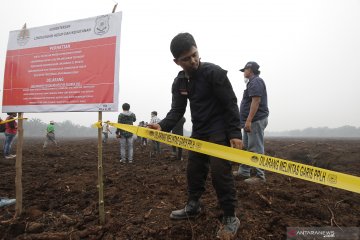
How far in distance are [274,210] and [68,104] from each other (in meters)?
2.95

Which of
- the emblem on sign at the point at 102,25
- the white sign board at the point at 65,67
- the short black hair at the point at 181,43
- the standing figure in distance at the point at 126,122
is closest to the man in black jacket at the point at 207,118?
the short black hair at the point at 181,43

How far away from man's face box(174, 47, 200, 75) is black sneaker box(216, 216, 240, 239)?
1.62 meters

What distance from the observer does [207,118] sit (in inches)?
110

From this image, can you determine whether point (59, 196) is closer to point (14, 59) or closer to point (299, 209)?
point (14, 59)

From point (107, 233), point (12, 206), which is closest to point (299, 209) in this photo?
point (107, 233)

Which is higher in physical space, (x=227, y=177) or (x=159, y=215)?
(x=227, y=177)

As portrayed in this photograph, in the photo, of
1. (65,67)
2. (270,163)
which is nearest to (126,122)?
(65,67)

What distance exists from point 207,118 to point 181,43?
841mm

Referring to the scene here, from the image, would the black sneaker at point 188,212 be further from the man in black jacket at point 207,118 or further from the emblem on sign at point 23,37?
the emblem on sign at point 23,37

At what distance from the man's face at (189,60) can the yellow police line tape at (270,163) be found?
2.54 ft

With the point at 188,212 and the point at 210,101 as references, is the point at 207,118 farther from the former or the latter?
the point at 188,212

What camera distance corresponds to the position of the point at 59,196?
13.9 ft

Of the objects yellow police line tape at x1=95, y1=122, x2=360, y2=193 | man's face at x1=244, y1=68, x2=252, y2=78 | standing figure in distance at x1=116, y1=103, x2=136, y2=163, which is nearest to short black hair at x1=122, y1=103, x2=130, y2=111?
standing figure in distance at x1=116, y1=103, x2=136, y2=163

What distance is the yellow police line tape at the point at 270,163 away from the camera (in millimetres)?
2104
